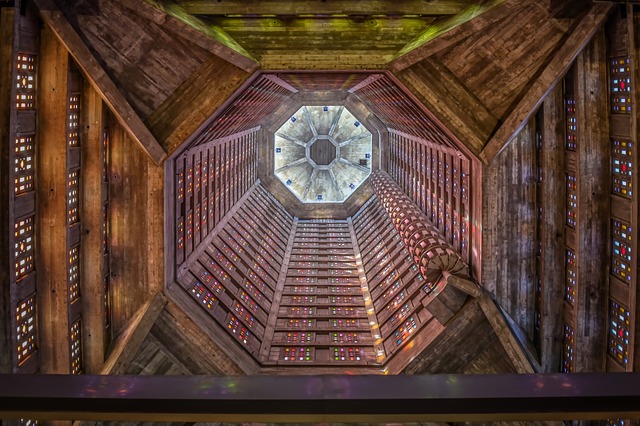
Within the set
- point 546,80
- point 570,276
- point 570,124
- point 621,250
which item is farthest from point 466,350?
point 546,80

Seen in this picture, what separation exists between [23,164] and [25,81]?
2402 mm

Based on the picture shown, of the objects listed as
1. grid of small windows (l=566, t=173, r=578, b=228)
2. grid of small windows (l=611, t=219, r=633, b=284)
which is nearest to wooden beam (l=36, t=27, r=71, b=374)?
grid of small windows (l=566, t=173, r=578, b=228)

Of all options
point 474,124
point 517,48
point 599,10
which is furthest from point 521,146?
point 599,10

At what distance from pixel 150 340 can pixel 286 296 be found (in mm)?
13138

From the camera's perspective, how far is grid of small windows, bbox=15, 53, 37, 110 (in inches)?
504

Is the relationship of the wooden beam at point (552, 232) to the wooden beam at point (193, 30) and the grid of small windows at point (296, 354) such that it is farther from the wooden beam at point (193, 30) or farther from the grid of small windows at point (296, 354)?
the grid of small windows at point (296, 354)

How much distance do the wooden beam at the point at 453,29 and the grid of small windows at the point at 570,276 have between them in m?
8.05

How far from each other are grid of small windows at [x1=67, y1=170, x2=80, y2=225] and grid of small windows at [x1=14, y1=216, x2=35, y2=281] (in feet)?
3.97

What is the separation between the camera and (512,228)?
54.0 ft

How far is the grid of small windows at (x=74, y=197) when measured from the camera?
14.7 metres

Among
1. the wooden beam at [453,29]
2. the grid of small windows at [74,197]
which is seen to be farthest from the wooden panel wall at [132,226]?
the wooden beam at [453,29]

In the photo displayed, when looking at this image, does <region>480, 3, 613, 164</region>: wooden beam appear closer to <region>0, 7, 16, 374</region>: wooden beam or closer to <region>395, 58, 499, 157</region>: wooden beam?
<region>395, 58, 499, 157</region>: wooden beam

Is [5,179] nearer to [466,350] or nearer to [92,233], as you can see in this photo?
[92,233]

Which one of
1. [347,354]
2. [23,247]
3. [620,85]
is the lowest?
[347,354]
